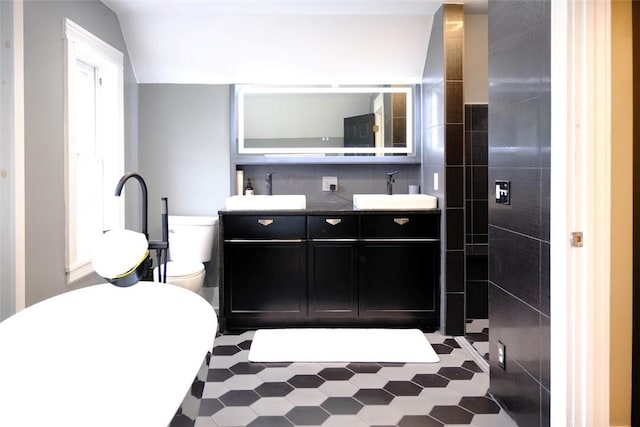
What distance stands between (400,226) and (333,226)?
19.0 inches

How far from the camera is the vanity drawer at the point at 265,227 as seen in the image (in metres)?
3.63

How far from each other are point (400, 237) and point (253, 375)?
1.43 metres

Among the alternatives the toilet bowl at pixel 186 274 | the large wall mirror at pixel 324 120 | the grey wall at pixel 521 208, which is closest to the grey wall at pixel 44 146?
the toilet bowl at pixel 186 274

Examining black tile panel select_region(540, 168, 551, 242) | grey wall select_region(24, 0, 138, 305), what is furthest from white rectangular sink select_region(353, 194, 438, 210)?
grey wall select_region(24, 0, 138, 305)

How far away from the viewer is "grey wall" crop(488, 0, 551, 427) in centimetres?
198

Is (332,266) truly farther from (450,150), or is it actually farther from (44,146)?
(44,146)

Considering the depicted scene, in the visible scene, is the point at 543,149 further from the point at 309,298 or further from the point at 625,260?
the point at 309,298

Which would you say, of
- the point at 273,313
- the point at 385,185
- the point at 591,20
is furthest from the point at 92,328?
the point at 385,185

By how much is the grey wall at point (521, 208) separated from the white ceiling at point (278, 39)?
4.36 ft

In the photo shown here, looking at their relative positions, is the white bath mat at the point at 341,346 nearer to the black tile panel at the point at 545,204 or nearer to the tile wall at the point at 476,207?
the tile wall at the point at 476,207

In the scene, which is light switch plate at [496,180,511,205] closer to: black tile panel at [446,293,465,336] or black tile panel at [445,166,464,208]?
black tile panel at [445,166,464,208]

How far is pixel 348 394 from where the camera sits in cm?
262

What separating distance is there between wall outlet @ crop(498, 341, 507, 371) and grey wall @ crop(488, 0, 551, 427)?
0.08 feet

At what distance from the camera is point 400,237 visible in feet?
11.9
